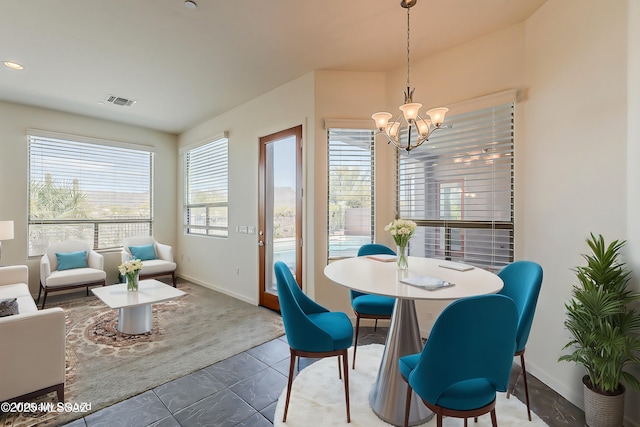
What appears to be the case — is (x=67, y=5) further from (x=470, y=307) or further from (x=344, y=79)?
(x=470, y=307)

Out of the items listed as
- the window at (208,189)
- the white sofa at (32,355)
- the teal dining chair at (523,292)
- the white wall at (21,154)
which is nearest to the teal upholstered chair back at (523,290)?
the teal dining chair at (523,292)

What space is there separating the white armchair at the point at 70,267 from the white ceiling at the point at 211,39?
89.8 inches

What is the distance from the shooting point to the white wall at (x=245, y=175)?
355 centimetres

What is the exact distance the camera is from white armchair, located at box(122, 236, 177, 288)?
4.87m

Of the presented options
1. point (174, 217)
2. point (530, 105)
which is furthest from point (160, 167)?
point (530, 105)

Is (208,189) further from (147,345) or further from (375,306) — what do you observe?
(375,306)

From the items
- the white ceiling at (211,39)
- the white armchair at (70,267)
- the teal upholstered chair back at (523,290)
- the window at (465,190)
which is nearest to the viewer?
the teal upholstered chair back at (523,290)

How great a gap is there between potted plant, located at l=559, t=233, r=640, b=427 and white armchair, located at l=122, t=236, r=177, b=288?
5251 mm

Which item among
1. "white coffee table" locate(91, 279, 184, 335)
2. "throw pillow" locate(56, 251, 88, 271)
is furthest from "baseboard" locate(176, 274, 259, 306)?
"throw pillow" locate(56, 251, 88, 271)

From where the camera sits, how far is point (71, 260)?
4441mm

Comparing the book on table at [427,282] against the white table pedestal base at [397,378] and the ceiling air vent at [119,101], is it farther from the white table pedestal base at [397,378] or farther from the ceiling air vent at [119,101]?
the ceiling air vent at [119,101]

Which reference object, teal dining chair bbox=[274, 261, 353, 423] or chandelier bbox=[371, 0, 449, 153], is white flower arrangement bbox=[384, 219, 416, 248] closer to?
chandelier bbox=[371, 0, 449, 153]

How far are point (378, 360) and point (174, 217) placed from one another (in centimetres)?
508

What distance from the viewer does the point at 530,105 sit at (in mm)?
2486
